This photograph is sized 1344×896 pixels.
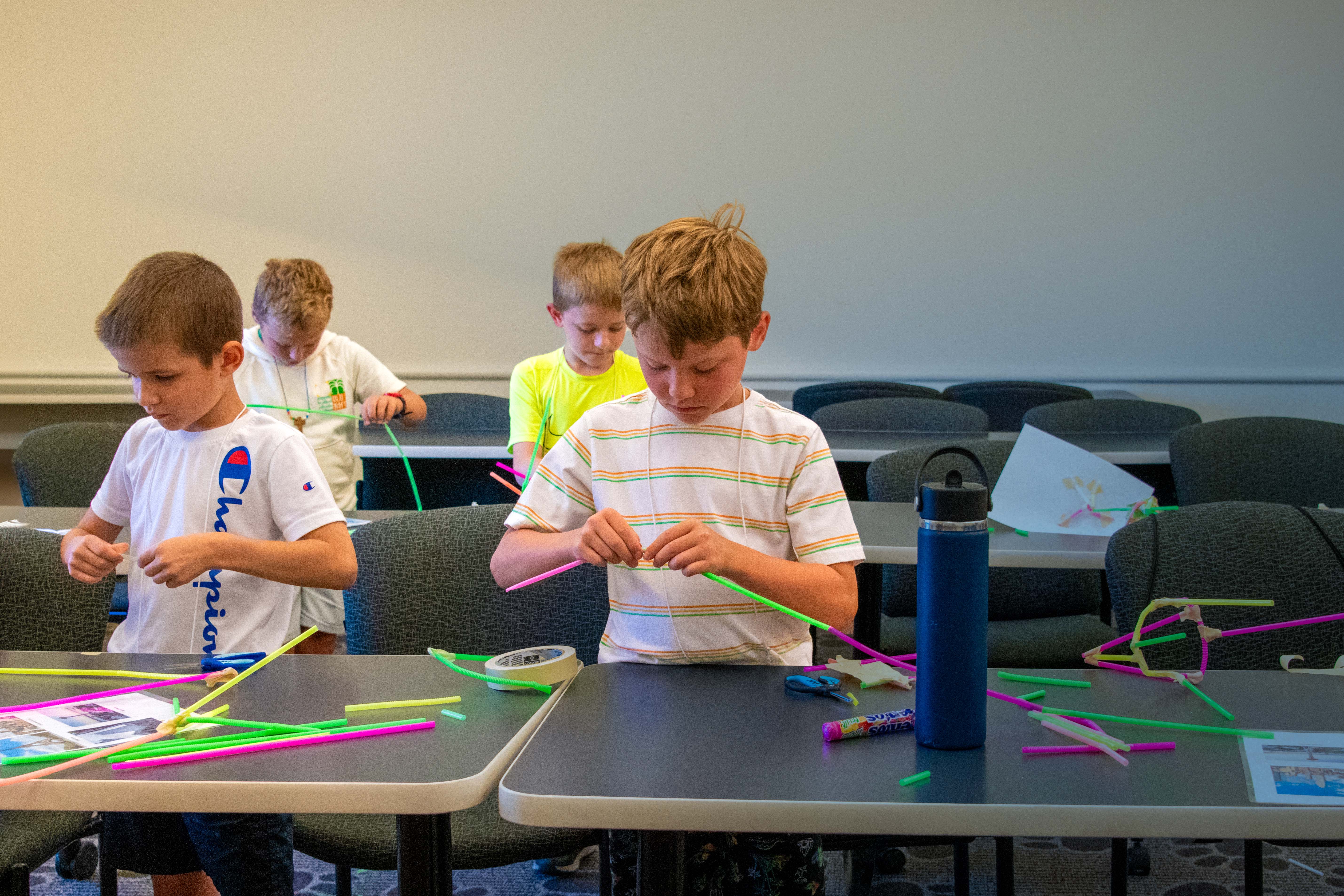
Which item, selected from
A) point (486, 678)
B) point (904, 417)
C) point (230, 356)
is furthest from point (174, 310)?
point (904, 417)

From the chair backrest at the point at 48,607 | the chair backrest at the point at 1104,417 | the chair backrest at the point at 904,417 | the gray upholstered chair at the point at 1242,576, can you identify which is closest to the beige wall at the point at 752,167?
the chair backrest at the point at 1104,417

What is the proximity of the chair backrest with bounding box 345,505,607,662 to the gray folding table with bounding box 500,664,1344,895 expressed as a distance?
53 cm

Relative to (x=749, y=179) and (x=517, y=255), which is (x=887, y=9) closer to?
(x=749, y=179)

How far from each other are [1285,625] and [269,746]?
1.27m

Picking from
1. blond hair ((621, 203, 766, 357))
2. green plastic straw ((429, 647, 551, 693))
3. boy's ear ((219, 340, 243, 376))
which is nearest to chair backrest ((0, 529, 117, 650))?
boy's ear ((219, 340, 243, 376))

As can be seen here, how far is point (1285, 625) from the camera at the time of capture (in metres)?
1.43

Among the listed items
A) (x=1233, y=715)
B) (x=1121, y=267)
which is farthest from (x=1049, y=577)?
(x=1121, y=267)

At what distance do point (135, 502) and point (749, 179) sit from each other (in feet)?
13.1

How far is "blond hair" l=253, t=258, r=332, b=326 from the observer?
2.85 m

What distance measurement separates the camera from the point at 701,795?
2.99ft

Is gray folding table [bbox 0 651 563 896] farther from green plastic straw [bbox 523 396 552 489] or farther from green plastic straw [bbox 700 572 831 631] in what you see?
green plastic straw [bbox 523 396 552 489]

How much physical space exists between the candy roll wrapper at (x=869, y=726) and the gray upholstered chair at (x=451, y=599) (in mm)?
746

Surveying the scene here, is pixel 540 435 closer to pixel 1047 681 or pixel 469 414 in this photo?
pixel 469 414

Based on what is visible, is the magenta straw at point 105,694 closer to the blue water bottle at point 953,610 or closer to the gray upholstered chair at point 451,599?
the gray upholstered chair at point 451,599
